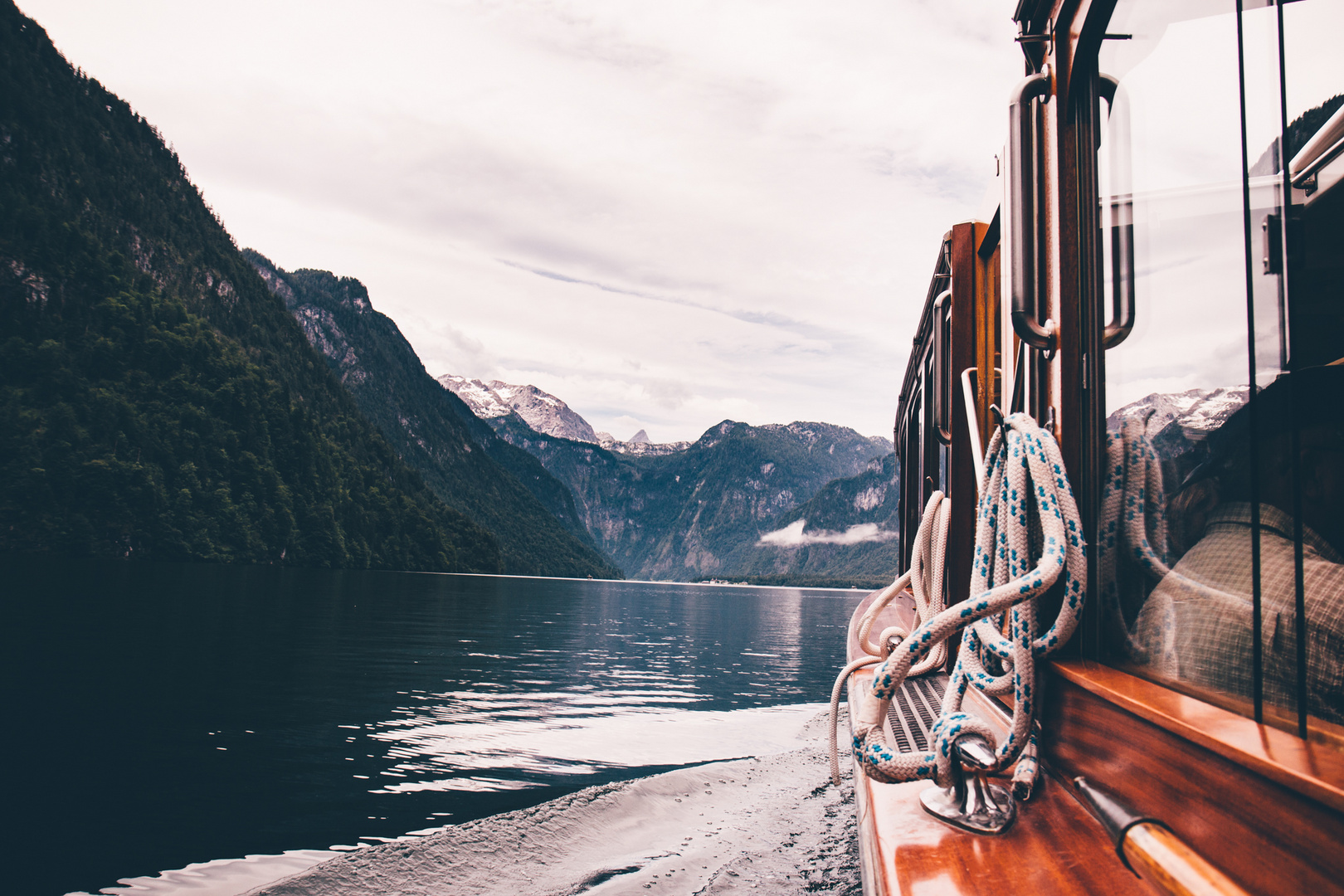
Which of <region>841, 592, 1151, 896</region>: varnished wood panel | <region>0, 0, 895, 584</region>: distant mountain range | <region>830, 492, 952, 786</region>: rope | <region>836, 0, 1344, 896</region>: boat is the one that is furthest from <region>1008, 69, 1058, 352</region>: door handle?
<region>0, 0, 895, 584</region>: distant mountain range

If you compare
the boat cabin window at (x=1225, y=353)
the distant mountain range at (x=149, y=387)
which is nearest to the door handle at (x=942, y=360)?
the boat cabin window at (x=1225, y=353)

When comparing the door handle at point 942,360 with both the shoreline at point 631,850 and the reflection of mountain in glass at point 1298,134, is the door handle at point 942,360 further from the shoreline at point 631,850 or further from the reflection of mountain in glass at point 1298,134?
the shoreline at point 631,850

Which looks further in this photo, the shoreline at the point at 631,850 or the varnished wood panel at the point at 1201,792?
the shoreline at the point at 631,850

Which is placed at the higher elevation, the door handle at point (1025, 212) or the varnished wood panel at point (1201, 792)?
the door handle at point (1025, 212)

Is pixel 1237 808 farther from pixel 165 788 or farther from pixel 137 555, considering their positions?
pixel 137 555

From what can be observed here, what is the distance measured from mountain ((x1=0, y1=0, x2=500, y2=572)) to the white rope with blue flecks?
64194mm

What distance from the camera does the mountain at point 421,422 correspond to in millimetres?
148000

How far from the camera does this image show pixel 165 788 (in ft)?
20.0

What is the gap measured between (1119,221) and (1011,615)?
106cm

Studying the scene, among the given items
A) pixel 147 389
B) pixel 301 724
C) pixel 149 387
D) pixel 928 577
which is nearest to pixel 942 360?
pixel 928 577

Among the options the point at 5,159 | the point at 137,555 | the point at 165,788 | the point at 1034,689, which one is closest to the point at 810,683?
the point at 165,788

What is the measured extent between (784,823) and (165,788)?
4.85m

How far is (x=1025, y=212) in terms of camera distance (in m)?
2.15

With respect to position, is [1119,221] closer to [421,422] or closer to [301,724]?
[301,724]
